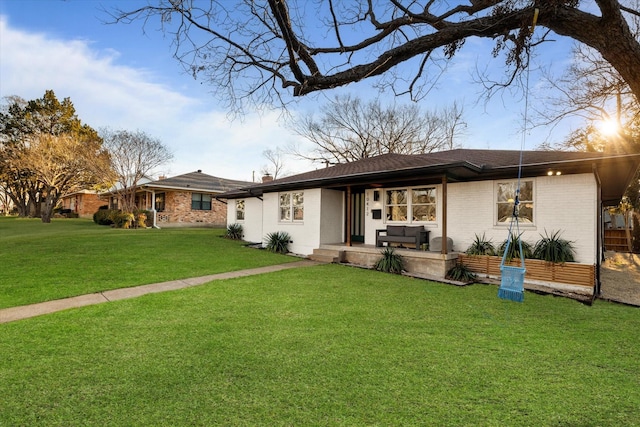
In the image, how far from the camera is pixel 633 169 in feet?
26.3

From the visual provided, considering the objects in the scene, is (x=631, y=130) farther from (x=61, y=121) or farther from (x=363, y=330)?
(x=61, y=121)

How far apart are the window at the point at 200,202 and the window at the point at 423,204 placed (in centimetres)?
2014

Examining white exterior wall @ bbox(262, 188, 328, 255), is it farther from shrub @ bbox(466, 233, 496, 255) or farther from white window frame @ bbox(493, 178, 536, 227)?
white window frame @ bbox(493, 178, 536, 227)

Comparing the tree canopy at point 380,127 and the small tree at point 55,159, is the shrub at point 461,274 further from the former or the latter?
the small tree at point 55,159

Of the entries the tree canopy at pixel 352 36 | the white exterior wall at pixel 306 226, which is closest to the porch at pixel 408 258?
the white exterior wall at pixel 306 226

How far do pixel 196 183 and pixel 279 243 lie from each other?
16.8 metres

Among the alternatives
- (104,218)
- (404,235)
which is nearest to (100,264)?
(404,235)

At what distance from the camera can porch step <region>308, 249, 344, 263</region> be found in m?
10.7

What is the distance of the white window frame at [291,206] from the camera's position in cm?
1288

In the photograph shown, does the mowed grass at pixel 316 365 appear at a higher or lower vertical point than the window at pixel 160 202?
lower

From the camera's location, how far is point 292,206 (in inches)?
518

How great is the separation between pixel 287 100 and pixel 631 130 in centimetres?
1841

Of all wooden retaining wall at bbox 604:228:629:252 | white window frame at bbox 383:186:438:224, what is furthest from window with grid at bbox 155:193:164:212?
wooden retaining wall at bbox 604:228:629:252

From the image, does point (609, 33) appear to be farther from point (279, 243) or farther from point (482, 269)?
point (279, 243)
